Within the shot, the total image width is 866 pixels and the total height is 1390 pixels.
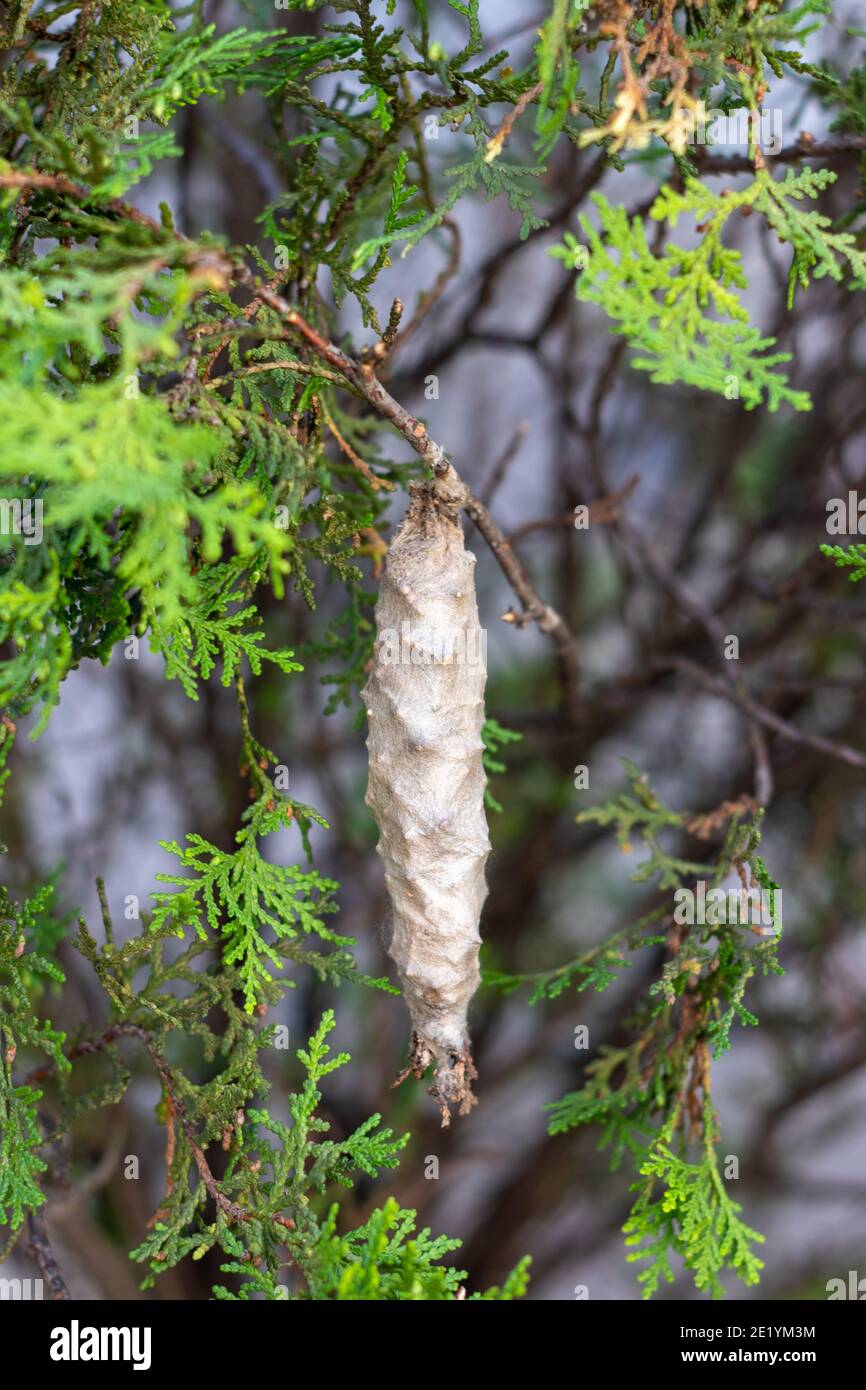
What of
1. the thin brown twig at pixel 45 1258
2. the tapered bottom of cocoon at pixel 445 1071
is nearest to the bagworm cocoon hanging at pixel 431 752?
A: the tapered bottom of cocoon at pixel 445 1071

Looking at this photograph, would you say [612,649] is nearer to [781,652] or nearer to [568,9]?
[781,652]

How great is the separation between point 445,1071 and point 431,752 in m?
0.19

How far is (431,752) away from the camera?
0.60 metres

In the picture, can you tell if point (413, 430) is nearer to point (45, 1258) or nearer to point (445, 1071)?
point (445, 1071)

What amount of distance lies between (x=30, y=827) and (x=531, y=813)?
643 millimetres

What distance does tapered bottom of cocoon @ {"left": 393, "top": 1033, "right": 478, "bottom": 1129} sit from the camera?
63 centimetres

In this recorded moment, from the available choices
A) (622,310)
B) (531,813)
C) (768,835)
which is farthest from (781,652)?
(622,310)

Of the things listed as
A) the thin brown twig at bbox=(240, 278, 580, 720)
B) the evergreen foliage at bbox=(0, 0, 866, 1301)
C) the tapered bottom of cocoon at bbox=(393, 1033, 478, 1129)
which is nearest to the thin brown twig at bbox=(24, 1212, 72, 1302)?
the evergreen foliage at bbox=(0, 0, 866, 1301)

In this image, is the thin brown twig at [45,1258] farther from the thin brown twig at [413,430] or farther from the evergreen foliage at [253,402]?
the thin brown twig at [413,430]

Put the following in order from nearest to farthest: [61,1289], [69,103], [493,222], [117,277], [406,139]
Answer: [117,277]
[69,103]
[61,1289]
[406,139]
[493,222]

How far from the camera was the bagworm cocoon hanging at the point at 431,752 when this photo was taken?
0.60m

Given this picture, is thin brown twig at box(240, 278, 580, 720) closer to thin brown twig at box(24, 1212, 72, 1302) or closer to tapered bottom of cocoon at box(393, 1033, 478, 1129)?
tapered bottom of cocoon at box(393, 1033, 478, 1129)

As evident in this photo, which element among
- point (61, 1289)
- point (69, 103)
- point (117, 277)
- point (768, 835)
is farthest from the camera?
point (768, 835)

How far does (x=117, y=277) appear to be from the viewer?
0.42 metres
